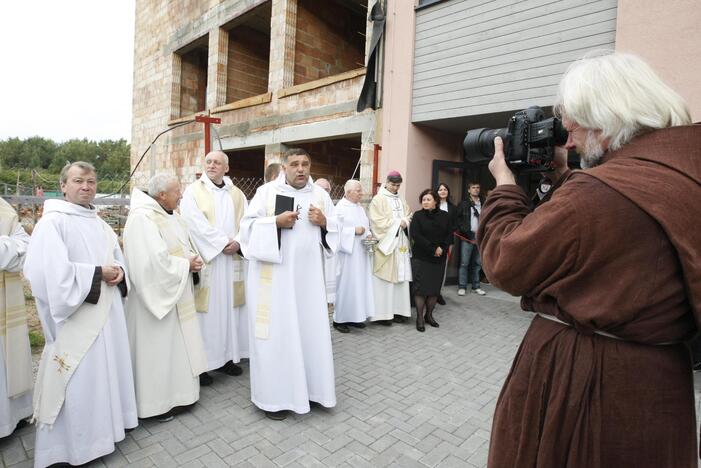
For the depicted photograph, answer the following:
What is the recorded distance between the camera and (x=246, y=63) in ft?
46.5

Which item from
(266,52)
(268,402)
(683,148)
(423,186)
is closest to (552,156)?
(683,148)

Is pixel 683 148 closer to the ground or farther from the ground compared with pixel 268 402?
farther from the ground

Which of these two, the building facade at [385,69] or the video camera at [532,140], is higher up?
the building facade at [385,69]

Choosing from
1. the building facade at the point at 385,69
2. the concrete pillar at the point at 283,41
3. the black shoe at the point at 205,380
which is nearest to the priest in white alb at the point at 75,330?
the black shoe at the point at 205,380

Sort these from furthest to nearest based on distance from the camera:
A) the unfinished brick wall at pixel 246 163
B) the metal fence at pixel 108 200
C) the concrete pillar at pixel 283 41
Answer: the unfinished brick wall at pixel 246 163 < the concrete pillar at pixel 283 41 < the metal fence at pixel 108 200

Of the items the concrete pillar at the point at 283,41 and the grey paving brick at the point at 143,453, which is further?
the concrete pillar at the point at 283,41

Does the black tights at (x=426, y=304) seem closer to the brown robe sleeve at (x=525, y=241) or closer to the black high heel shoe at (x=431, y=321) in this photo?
the black high heel shoe at (x=431, y=321)

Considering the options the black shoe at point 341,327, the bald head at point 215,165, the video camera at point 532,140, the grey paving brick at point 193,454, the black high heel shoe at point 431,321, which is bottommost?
the grey paving brick at point 193,454

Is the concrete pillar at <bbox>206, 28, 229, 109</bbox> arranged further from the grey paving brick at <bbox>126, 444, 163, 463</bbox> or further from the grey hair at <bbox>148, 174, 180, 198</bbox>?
the grey paving brick at <bbox>126, 444, 163, 463</bbox>

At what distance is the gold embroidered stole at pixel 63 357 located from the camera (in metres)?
2.72

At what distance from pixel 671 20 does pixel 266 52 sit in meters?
12.3

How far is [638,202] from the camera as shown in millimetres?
1151

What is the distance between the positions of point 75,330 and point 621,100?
3.14 metres

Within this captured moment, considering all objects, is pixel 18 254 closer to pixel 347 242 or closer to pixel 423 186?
pixel 347 242
